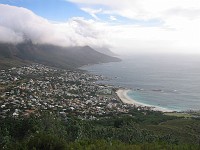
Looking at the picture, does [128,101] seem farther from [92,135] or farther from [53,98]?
[92,135]

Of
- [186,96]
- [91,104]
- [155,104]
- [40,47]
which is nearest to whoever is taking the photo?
[91,104]

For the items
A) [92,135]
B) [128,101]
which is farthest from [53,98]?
[92,135]

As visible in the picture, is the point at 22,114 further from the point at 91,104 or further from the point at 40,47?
the point at 40,47

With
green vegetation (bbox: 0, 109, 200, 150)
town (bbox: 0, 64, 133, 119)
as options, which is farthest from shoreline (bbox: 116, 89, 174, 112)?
green vegetation (bbox: 0, 109, 200, 150)

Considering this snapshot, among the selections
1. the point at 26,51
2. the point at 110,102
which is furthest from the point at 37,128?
the point at 26,51

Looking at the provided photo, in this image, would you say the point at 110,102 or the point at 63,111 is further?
the point at 110,102

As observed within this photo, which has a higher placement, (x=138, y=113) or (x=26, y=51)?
(x=26, y=51)

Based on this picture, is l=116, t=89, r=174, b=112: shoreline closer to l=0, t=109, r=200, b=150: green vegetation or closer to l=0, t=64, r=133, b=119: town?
l=0, t=64, r=133, b=119: town
